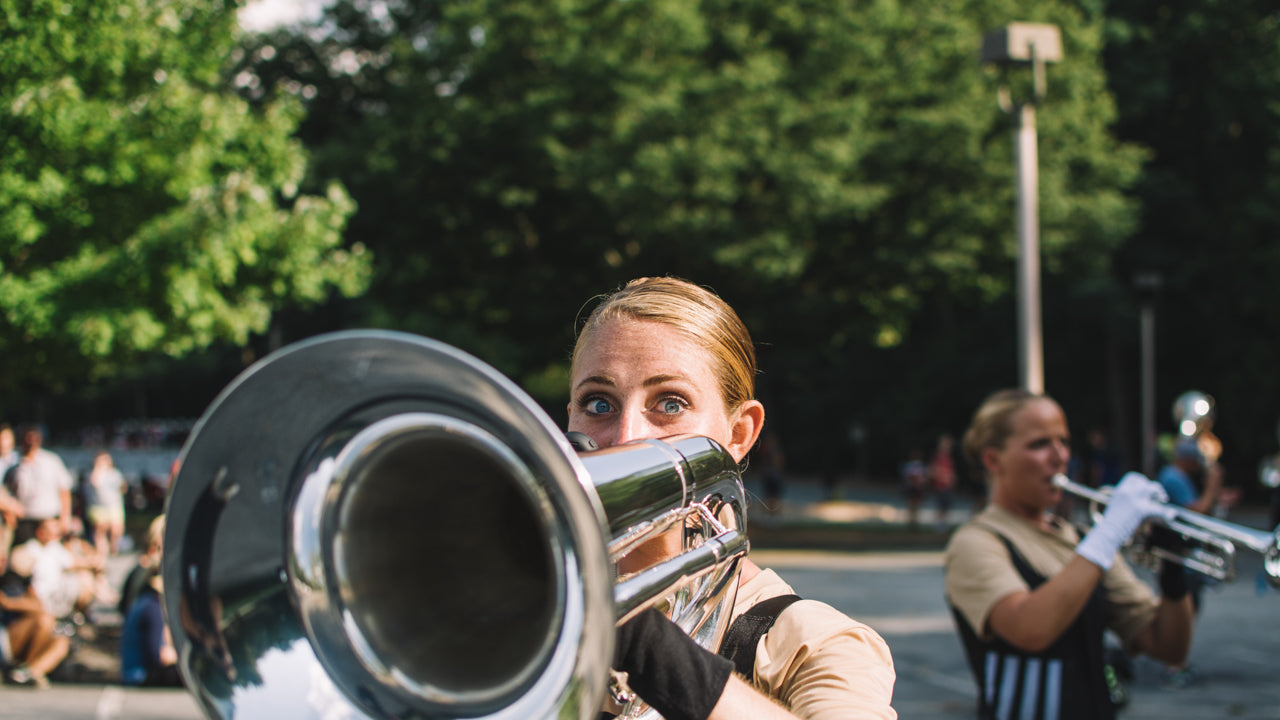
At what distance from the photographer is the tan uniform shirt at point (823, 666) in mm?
1520

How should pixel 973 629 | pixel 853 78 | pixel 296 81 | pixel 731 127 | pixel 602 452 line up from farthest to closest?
pixel 296 81, pixel 853 78, pixel 731 127, pixel 973 629, pixel 602 452

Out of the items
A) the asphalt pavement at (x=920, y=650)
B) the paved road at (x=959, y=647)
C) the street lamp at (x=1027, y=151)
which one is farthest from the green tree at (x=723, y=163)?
the street lamp at (x=1027, y=151)

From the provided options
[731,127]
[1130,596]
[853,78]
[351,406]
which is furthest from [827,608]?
[853,78]

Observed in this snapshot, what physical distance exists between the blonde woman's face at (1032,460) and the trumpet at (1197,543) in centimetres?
5

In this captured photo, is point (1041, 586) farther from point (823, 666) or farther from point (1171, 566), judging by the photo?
point (823, 666)

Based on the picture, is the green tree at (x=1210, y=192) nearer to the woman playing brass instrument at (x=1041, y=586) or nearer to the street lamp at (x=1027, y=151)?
the street lamp at (x=1027, y=151)

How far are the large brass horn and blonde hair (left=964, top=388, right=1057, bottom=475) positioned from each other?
188 centimetres

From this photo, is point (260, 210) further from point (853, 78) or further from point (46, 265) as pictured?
point (853, 78)

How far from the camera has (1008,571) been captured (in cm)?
291

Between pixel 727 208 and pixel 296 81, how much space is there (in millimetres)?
9253

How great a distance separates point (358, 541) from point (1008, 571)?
1954 millimetres

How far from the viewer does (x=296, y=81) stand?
20938 millimetres

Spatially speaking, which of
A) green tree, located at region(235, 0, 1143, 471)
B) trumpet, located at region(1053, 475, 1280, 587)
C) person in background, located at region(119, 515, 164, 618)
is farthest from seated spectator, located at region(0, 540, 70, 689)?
green tree, located at region(235, 0, 1143, 471)

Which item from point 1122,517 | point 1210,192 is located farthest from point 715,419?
point 1210,192
